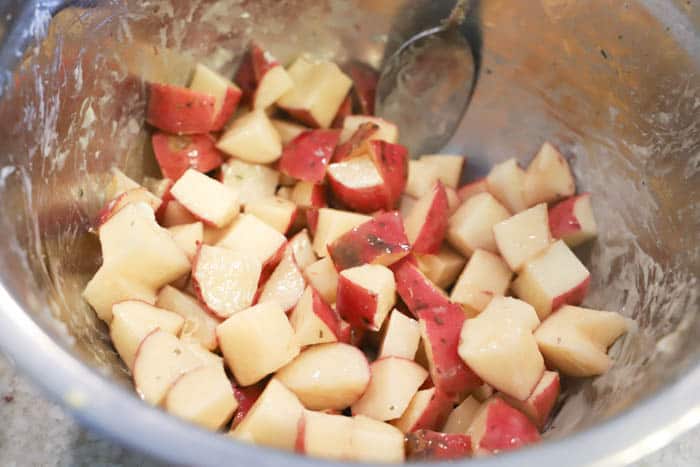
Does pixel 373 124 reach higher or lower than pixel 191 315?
higher

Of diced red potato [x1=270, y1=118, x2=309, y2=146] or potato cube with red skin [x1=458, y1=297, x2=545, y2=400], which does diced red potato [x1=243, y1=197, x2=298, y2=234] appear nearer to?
diced red potato [x1=270, y1=118, x2=309, y2=146]

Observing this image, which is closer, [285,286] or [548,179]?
[285,286]

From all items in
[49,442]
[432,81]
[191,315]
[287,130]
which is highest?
[432,81]

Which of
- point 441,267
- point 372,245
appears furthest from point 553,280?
point 372,245

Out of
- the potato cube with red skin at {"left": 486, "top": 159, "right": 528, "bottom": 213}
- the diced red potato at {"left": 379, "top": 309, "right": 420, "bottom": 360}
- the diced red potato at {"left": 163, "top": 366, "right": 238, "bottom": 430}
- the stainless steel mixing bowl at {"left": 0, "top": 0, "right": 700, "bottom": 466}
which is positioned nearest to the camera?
the stainless steel mixing bowl at {"left": 0, "top": 0, "right": 700, "bottom": 466}

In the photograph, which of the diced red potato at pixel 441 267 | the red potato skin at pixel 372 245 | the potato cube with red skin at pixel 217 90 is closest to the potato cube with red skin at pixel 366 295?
the red potato skin at pixel 372 245

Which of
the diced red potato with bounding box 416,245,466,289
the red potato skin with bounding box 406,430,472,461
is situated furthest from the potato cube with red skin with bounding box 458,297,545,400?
the diced red potato with bounding box 416,245,466,289

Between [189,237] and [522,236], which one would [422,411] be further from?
[189,237]
